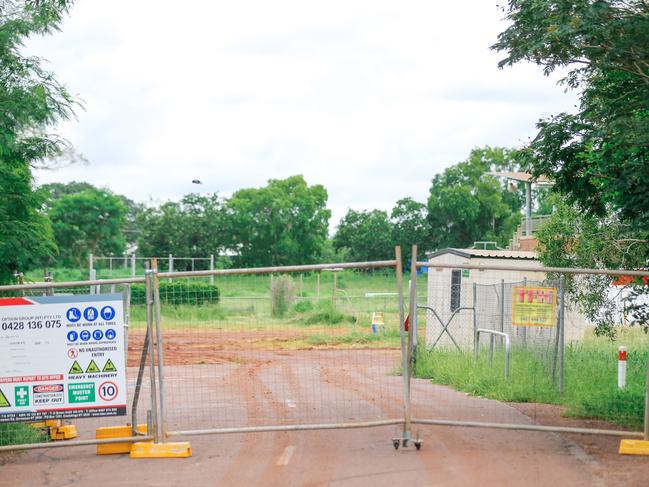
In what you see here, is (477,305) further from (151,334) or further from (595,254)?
(151,334)

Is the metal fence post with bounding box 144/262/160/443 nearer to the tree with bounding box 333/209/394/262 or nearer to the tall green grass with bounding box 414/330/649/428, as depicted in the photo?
the tall green grass with bounding box 414/330/649/428

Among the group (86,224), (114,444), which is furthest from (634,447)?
(86,224)

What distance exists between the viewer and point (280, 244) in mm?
65750

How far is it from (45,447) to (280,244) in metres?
55.5

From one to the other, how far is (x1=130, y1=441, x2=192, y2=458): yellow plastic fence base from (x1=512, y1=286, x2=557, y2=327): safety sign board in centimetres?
602

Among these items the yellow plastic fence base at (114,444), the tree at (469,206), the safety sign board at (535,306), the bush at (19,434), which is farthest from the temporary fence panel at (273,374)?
the tree at (469,206)

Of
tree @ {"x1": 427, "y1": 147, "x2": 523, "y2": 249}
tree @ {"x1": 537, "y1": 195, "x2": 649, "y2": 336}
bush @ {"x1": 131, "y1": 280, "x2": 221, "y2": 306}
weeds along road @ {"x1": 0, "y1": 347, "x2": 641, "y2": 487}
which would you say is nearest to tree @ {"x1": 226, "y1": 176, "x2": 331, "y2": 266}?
tree @ {"x1": 427, "y1": 147, "x2": 523, "y2": 249}

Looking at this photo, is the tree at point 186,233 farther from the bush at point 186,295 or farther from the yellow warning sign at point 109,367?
the yellow warning sign at point 109,367

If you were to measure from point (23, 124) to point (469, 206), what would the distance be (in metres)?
53.8

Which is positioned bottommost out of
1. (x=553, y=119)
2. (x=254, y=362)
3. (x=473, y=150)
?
(x=254, y=362)

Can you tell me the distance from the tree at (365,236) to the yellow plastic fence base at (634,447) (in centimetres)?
5754

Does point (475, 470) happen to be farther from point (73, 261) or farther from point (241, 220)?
point (73, 261)

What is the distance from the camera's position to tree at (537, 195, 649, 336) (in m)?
17.4

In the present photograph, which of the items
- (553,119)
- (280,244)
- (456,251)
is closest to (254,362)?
(456,251)
